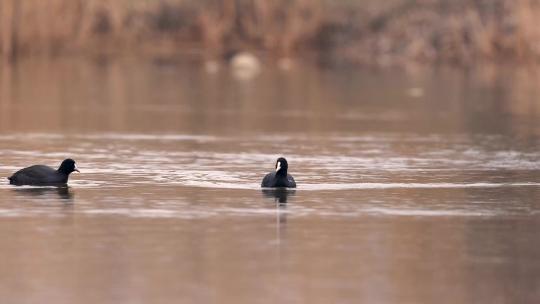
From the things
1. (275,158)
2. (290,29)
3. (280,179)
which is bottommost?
(275,158)

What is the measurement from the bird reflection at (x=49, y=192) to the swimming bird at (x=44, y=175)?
0.07 metres

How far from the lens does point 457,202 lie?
16188 millimetres

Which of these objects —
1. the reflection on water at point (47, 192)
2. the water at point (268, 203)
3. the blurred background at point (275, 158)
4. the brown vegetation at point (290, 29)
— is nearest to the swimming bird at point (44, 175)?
the reflection on water at point (47, 192)

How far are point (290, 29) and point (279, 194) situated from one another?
33.7 m

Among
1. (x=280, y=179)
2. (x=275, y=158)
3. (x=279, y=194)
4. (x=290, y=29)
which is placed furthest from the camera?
(x=290, y=29)

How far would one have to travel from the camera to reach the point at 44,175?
16812 millimetres

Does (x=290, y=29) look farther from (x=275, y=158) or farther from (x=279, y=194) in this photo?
(x=279, y=194)

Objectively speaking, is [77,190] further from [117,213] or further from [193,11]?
[193,11]

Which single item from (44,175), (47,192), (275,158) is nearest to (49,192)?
(47,192)

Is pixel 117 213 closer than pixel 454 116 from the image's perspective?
Yes

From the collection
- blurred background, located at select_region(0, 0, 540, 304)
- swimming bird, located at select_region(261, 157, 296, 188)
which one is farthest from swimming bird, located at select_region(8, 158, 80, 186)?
swimming bird, located at select_region(261, 157, 296, 188)

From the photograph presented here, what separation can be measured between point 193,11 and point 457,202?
36248 mm

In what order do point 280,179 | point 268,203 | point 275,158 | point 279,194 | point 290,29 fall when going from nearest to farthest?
point 268,203, point 279,194, point 280,179, point 275,158, point 290,29

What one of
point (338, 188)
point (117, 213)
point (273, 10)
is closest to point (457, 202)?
point (338, 188)
